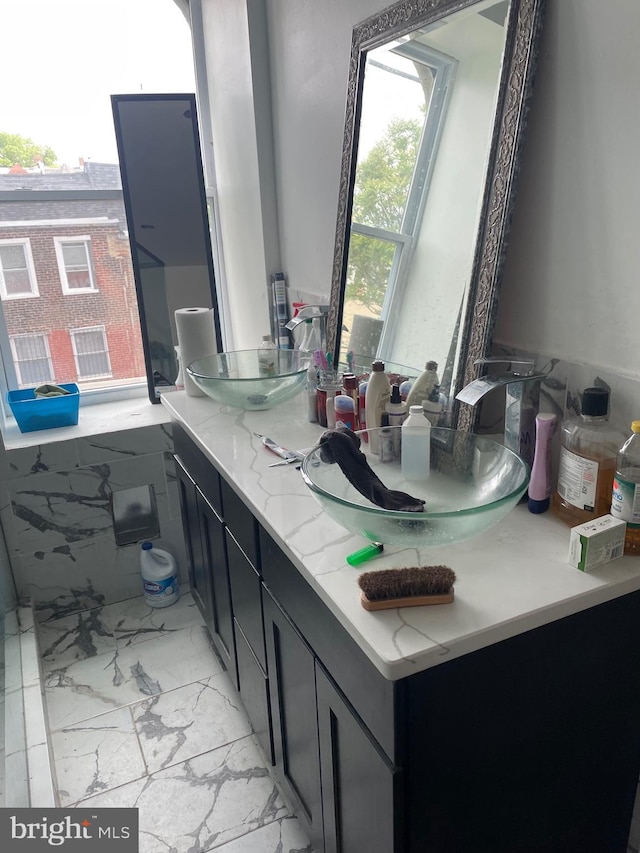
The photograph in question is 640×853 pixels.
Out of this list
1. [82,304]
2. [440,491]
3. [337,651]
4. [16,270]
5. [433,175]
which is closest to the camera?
[337,651]

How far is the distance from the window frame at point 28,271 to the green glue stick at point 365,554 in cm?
199

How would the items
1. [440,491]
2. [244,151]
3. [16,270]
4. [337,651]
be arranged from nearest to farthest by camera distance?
[337,651]
[440,491]
[244,151]
[16,270]

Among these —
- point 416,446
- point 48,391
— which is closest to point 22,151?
point 48,391

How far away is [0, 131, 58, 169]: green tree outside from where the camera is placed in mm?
2320

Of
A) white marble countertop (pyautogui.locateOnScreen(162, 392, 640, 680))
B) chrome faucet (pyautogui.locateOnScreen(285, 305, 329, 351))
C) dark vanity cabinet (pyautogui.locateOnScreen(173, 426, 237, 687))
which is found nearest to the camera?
white marble countertop (pyautogui.locateOnScreen(162, 392, 640, 680))

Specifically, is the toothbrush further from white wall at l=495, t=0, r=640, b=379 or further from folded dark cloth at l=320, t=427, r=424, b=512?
white wall at l=495, t=0, r=640, b=379

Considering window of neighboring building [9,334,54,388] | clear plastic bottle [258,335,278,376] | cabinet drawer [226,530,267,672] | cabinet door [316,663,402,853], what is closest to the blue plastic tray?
window of neighboring building [9,334,54,388]

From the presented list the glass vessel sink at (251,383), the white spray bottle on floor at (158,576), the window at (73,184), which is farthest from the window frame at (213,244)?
the glass vessel sink at (251,383)

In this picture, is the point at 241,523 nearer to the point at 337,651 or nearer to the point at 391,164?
the point at 337,651

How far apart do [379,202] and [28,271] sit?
157 cm

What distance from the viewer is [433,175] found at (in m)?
1.36

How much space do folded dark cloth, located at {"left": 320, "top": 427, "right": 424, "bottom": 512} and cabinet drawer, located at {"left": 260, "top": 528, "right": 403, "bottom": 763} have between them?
0.65 ft

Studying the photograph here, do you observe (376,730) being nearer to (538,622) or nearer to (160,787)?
(538,622)

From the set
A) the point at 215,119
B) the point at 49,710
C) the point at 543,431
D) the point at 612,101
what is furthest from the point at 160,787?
the point at 215,119
